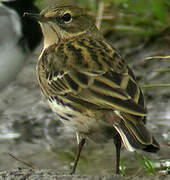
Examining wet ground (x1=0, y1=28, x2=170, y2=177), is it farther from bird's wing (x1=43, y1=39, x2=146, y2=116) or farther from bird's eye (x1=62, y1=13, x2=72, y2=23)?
bird's eye (x1=62, y1=13, x2=72, y2=23)

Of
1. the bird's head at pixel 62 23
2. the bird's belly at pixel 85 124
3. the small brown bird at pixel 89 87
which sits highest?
the bird's head at pixel 62 23

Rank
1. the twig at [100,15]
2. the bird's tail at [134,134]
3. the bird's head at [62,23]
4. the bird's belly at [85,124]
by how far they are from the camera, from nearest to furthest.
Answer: the bird's tail at [134,134] < the bird's belly at [85,124] < the bird's head at [62,23] < the twig at [100,15]

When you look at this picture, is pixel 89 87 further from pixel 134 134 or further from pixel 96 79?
pixel 134 134

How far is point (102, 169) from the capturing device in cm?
507

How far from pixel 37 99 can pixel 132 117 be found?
3.82 meters

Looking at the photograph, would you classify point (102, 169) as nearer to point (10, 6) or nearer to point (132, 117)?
point (132, 117)

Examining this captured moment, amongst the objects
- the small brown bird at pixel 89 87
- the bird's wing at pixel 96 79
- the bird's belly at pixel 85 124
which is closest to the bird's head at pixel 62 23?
the small brown bird at pixel 89 87

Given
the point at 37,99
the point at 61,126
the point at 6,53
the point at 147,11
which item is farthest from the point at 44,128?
the point at 147,11

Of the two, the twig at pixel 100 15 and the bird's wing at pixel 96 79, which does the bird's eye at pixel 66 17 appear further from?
the twig at pixel 100 15

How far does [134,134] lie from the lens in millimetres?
3506

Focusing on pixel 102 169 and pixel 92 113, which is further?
pixel 102 169

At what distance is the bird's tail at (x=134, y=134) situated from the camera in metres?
3.45

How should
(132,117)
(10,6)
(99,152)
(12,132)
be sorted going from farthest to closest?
(10,6), (12,132), (99,152), (132,117)

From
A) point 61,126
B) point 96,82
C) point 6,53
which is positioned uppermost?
point 96,82
